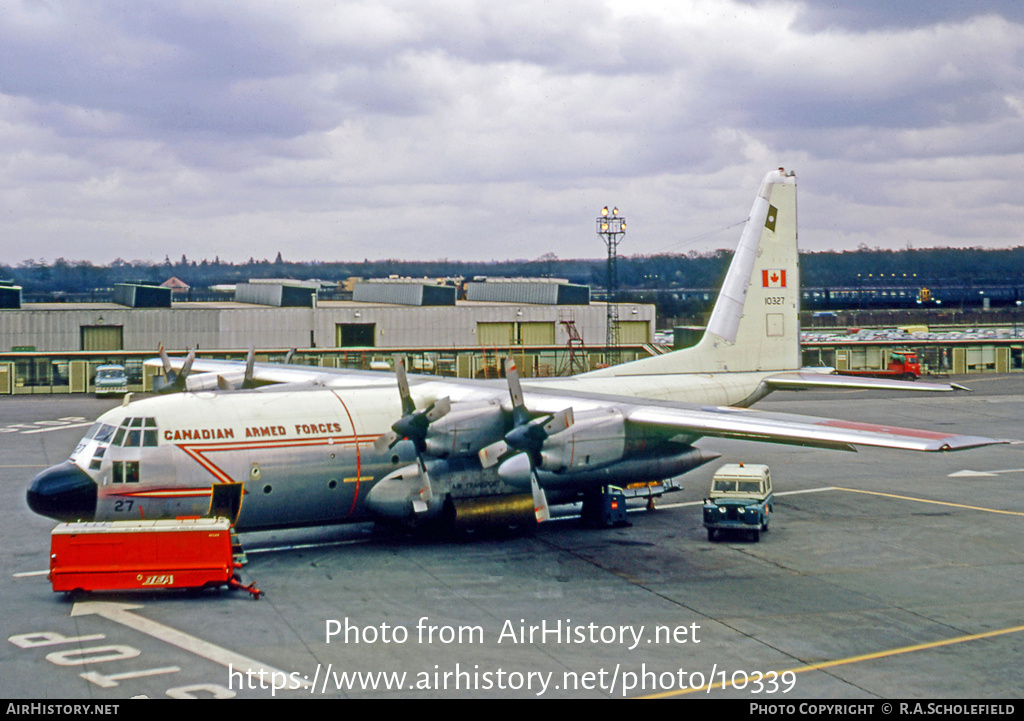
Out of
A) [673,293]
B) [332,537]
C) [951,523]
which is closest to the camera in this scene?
[332,537]

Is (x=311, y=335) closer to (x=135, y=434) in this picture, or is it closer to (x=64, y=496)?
(x=135, y=434)

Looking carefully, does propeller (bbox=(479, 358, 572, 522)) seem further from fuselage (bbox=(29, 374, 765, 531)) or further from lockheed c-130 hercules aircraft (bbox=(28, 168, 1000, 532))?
fuselage (bbox=(29, 374, 765, 531))

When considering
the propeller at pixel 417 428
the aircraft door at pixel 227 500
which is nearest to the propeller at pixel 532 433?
the propeller at pixel 417 428

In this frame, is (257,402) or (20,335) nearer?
(257,402)

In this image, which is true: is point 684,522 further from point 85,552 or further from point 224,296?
point 224,296

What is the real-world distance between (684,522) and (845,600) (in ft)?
29.5

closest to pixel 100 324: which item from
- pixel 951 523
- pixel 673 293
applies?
pixel 951 523

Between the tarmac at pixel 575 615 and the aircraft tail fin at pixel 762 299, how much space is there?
5.97 m

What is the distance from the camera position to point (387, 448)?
1029 inches

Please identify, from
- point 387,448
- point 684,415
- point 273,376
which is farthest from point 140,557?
point 273,376

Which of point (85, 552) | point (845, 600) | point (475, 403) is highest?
point (475, 403)

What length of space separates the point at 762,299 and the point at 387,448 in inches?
711

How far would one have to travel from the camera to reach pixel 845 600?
22719 millimetres

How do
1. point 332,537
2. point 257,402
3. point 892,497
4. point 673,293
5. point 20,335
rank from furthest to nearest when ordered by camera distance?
point 673,293 < point 20,335 < point 892,497 < point 332,537 < point 257,402
